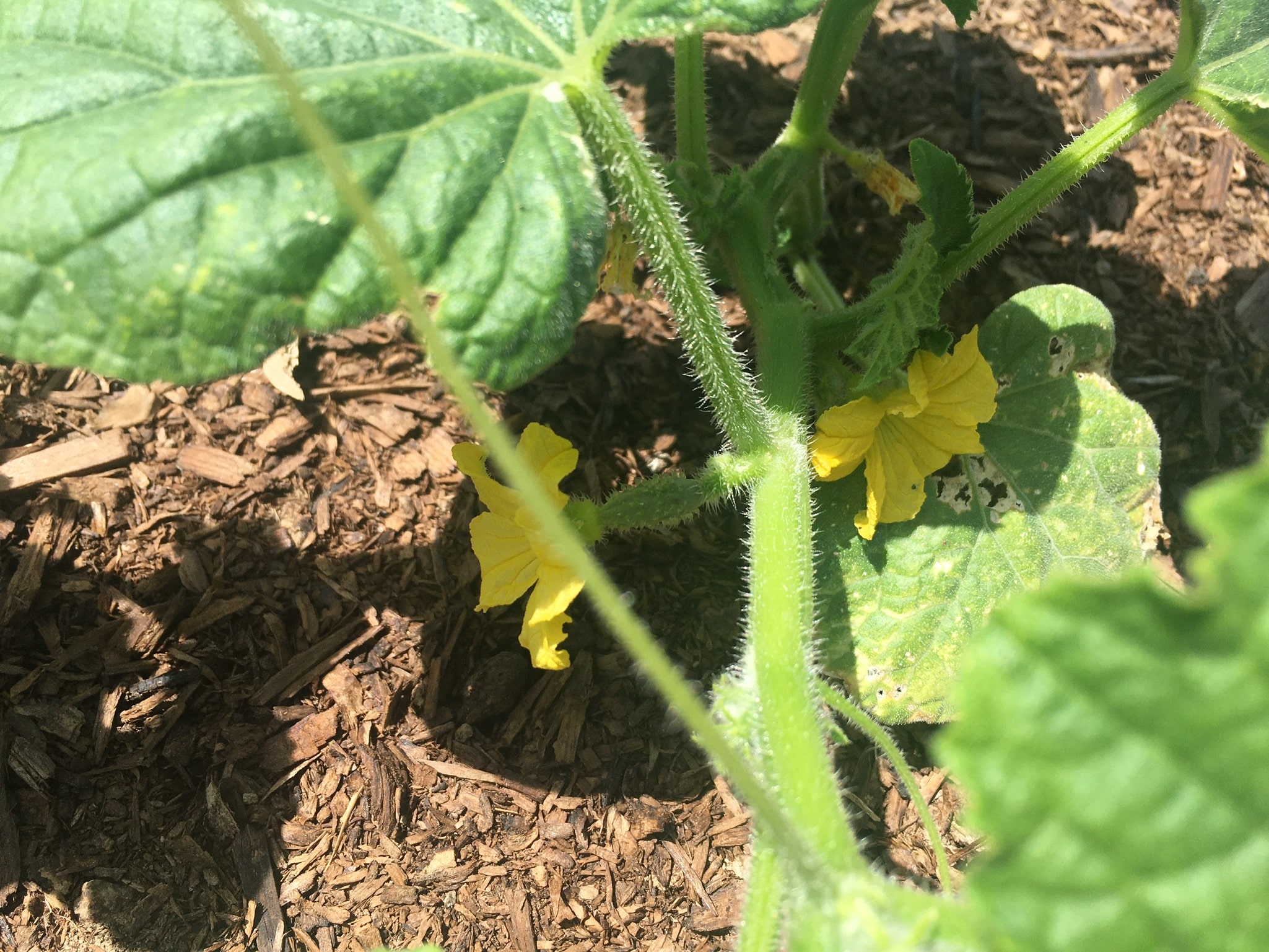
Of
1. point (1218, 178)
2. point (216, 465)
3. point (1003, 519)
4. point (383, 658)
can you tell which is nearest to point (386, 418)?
point (216, 465)

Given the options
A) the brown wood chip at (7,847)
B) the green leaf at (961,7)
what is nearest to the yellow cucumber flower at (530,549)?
the brown wood chip at (7,847)


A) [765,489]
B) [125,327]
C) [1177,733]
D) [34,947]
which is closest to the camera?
[1177,733]

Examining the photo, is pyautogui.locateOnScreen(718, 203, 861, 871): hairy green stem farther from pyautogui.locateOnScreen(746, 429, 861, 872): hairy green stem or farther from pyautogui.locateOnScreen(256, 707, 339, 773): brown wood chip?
pyautogui.locateOnScreen(256, 707, 339, 773): brown wood chip

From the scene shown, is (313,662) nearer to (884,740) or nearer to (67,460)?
(67,460)

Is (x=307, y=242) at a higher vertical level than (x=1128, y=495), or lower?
higher

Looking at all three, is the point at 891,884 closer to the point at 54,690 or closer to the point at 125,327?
the point at 125,327

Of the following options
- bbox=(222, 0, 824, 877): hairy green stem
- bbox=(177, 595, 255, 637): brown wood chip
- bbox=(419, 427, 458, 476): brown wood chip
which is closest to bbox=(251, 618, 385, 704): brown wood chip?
bbox=(177, 595, 255, 637): brown wood chip

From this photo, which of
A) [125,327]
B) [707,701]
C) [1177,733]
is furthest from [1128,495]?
[125,327]

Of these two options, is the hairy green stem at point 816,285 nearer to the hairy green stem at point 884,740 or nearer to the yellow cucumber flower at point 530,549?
the yellow cucumber flower at point 530,549
